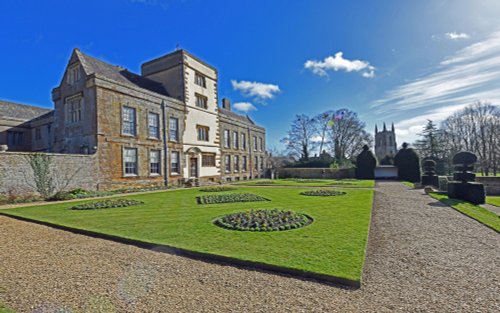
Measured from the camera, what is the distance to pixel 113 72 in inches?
761

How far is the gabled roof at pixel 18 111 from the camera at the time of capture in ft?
82.5

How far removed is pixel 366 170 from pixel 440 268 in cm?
2771

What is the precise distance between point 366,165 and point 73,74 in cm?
2929

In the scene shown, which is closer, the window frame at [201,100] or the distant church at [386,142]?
the window frame at [201,100]

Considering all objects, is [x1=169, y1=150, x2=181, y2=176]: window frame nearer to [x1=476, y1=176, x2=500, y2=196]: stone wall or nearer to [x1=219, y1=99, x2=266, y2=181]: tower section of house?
[x1=219, y1=99, x2=266, y2=181]: tower section of house

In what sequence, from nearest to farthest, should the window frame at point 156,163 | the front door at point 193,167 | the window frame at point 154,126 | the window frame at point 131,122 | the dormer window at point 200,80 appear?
the window frame at point 131,122
the window frame at point 156,163
the window frame at point 154,126
the front door at point 193,167
the dormer window at point 200,80

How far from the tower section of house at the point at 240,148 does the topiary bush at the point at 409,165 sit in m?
17.3

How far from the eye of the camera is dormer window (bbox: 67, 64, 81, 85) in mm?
17022

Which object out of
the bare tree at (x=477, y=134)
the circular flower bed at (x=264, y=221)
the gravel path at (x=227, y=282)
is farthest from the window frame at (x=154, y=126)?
the bare tree at (x=477, y=134)

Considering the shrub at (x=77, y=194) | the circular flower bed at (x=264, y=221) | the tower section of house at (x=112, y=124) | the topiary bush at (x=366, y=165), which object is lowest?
the circular flower bed at (x=264, y=221)

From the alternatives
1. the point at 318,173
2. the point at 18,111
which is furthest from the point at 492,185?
the point at 18,111

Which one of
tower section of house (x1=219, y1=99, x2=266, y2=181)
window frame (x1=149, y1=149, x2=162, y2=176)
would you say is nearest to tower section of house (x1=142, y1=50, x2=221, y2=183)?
tower section of house (x1=219, y1=99, x2=266, y2=181)

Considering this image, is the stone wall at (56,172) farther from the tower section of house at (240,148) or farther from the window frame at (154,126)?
the tower section of house at (240,148)

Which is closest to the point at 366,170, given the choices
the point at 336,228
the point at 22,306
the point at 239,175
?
the point at 239,175
